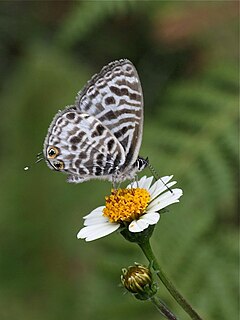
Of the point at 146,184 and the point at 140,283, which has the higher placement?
the point at 146,184

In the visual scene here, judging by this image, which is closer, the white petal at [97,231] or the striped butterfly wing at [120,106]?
the white petal at [97,231]

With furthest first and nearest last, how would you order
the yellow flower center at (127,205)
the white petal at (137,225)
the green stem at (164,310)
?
the yellow flower center at (127,205) < the white petal at (137,225) < the green stem at (164,310)

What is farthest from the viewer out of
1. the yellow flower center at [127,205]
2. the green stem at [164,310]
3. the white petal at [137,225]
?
the yellow flower center at [127,205]

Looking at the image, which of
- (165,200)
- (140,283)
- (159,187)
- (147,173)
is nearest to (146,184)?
(159,187)

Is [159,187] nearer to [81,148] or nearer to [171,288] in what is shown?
[81,148]

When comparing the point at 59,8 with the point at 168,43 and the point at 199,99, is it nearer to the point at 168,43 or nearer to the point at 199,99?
the point at 168,43

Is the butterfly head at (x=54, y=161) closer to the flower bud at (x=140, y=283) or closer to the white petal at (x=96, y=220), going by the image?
the white petal at (x=96, y=220)

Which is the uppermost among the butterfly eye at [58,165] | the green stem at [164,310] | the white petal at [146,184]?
the butterfly eye at [58,165]

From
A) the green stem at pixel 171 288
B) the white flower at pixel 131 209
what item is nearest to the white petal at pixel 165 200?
the white flower at pixel 131 209
